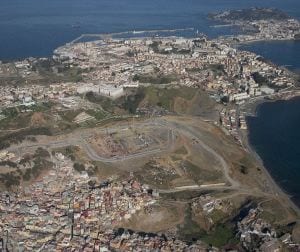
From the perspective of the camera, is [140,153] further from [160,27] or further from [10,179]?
[160,27]

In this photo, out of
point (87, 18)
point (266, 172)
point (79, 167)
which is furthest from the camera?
point (87, 18)

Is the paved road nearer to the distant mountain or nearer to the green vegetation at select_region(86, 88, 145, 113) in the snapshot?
the green vegetation at select_region(86, 88, 145, 113)

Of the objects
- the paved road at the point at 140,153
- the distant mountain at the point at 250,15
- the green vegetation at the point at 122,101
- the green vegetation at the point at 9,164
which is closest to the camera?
the green vegetation at the point at 9,164

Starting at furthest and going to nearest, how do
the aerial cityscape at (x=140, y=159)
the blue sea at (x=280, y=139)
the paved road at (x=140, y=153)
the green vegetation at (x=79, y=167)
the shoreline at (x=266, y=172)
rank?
the blue sea at (x=280, y=139), the paved road at (x=140, y=153), the green vegetation at (x=79, y=167), the shoreline at (x=266, y=172), the aerial cityscape at (x=140, y=159)

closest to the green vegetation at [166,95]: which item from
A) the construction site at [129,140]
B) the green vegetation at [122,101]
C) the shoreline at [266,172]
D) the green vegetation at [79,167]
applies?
the green vegetation at [122,101]

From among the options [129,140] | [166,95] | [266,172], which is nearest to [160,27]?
[166,95]

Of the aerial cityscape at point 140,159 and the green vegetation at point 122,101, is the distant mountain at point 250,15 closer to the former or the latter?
the aerial cityscape at point 140,159

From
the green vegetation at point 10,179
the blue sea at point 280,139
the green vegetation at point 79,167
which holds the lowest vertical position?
the blue sea at point 280,139
